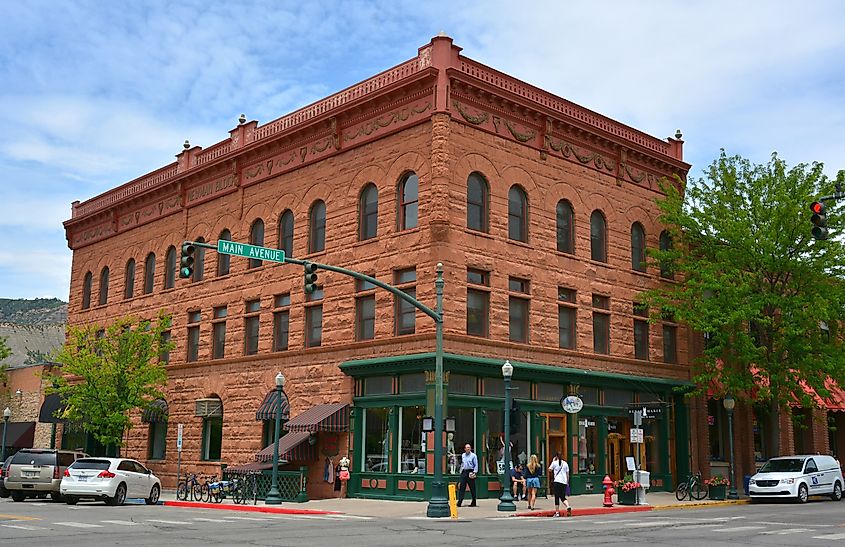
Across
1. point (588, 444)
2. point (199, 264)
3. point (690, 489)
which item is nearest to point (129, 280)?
point (199, 264)

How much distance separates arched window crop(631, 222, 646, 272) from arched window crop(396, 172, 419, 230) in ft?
36.2

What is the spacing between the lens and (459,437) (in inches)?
1184

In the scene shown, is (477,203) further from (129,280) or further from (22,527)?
(129,280)

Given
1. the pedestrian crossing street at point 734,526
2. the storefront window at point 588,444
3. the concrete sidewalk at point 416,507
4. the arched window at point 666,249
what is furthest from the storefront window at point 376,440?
the arched window at point 666,249

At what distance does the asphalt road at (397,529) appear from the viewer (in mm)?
16594

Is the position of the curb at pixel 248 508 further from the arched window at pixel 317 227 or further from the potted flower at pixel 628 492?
the arched window at pixel 317 227

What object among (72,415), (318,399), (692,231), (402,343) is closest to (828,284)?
(692,231)

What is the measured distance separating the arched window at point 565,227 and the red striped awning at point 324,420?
1051 cm

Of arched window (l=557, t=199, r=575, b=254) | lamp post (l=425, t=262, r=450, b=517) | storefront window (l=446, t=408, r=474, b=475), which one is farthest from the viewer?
arched window (l=557, t=199, r=575, b=254)

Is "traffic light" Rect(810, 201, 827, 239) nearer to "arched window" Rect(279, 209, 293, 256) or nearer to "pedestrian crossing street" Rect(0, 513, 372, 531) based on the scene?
"pedestrian crossing street" Rect(0, 513, 372, 531)

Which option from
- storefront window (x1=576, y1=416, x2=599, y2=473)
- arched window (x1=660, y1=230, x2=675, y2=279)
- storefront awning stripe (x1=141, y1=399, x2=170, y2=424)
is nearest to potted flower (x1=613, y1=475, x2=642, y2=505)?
storefront window (x1=576, y1=416, x2=599, y2=473)

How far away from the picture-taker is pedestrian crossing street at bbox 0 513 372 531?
19.5 metres

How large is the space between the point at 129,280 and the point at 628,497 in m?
29.4

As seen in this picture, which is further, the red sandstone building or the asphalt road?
the red sandstone building
